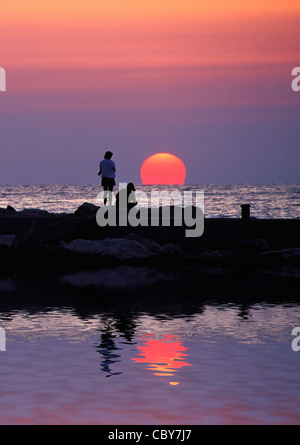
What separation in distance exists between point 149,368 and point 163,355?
87 centimetres

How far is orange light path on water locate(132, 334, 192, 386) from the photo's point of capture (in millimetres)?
10411

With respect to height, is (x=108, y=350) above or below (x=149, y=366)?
above

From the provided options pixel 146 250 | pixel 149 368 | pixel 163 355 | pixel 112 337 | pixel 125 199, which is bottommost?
pixel 149 368

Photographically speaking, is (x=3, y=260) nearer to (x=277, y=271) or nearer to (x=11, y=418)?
(x=277, y=271)

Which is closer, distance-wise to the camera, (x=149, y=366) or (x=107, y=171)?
(x=149, y=366)

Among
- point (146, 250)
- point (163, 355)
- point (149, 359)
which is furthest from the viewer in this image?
point (146, 250)

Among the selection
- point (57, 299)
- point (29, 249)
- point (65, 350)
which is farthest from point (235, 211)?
point (65, 350)

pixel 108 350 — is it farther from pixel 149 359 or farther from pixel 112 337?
pixel 112 337

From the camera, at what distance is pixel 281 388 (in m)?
9.37

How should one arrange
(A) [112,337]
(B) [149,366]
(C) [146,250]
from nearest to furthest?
(B) [149,366] < (A) [112,337] < (C) [146,250]

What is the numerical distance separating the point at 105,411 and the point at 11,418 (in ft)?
3.13

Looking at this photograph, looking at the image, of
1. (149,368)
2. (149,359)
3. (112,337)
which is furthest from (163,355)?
(112,337)

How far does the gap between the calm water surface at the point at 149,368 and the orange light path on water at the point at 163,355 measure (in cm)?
1

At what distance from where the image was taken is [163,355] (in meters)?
11.3
